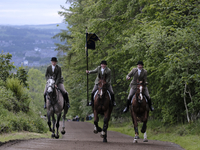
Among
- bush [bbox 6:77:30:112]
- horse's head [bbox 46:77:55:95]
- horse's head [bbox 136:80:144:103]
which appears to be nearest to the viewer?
horse's head [bbox 136:80:144:103]

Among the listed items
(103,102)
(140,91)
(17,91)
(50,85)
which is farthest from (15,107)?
(140,91)

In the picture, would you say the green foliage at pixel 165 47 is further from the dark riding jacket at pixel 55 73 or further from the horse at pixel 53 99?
the horse at pixel 53 99

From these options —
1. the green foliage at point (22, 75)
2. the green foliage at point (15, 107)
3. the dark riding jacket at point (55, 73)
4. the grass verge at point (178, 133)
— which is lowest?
the grass verge at point (178, 133)

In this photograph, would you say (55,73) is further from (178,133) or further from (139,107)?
(178,133)

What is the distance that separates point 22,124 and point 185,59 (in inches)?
344

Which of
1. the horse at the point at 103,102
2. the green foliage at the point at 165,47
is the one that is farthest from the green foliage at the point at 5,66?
the horse at the point at 103,102

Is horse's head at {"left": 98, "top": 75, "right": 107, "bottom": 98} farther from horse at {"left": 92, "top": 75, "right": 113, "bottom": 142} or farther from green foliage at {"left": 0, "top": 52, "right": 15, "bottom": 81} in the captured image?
green foliage at {"left": 0, "top": 52, "right": 15, "bottom": 81}

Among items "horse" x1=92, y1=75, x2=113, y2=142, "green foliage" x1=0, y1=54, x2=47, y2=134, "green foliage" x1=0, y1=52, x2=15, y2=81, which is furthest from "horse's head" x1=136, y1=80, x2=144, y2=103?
"green foliage" x1=0, y1=52, x2=15, y2=81

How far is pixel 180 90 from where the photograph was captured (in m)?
17.9

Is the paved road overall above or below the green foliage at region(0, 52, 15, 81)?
below

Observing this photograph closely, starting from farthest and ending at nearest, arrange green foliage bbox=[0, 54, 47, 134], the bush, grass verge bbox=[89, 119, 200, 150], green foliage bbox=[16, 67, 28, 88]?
green foliage bbox=[16, 67, 28, 88]
the bush
green foliage bbox=[0, 54, 47, 134]
grass verge bbox=[89, 119, 200, 150]

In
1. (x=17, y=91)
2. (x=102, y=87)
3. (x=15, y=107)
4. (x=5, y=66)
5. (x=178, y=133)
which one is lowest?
(x=178, y=133)

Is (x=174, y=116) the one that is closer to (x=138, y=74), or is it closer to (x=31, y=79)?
(x=138, y=74)

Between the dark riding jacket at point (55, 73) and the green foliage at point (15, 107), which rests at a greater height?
the dark riding jacket at point (55, 73)
